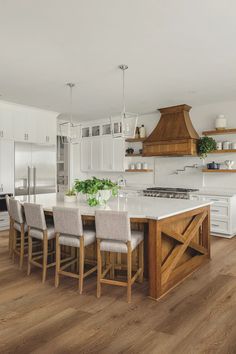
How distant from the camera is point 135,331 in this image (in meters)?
2.29

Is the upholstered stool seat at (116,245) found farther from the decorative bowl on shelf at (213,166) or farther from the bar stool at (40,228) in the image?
the decorative bowl on shelf at (213,166)

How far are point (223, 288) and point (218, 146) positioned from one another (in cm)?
342

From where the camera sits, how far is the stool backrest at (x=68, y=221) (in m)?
2.98

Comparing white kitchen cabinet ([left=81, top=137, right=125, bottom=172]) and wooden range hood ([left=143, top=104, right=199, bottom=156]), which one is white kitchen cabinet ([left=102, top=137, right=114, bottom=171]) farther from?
wooden range hood ([left=143, top=104, right=199, bottom=156])

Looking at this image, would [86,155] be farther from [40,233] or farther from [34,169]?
[40,233]

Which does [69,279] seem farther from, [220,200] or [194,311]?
[220,200]

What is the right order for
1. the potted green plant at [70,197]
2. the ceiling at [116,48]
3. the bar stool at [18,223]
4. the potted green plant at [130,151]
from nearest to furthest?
the ceiling at [116,48]
the bar stool at [18,223]
the potted green plant at [70,197]
the potted green plant at [130,151]

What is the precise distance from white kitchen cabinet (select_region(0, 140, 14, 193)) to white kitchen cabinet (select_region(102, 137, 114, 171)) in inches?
100

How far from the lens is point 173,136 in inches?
233

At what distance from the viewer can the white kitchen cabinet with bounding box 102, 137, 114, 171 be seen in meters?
7.50

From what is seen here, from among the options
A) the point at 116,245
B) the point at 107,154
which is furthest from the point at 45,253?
the point at 107,154

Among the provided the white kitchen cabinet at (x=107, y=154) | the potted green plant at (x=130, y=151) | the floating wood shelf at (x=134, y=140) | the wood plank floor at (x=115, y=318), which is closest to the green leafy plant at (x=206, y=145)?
the floating wood shelf at (x=134, y=140)

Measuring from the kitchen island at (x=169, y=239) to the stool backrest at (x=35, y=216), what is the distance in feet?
0.43

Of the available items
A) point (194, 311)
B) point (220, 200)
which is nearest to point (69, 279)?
point (194, 311)
